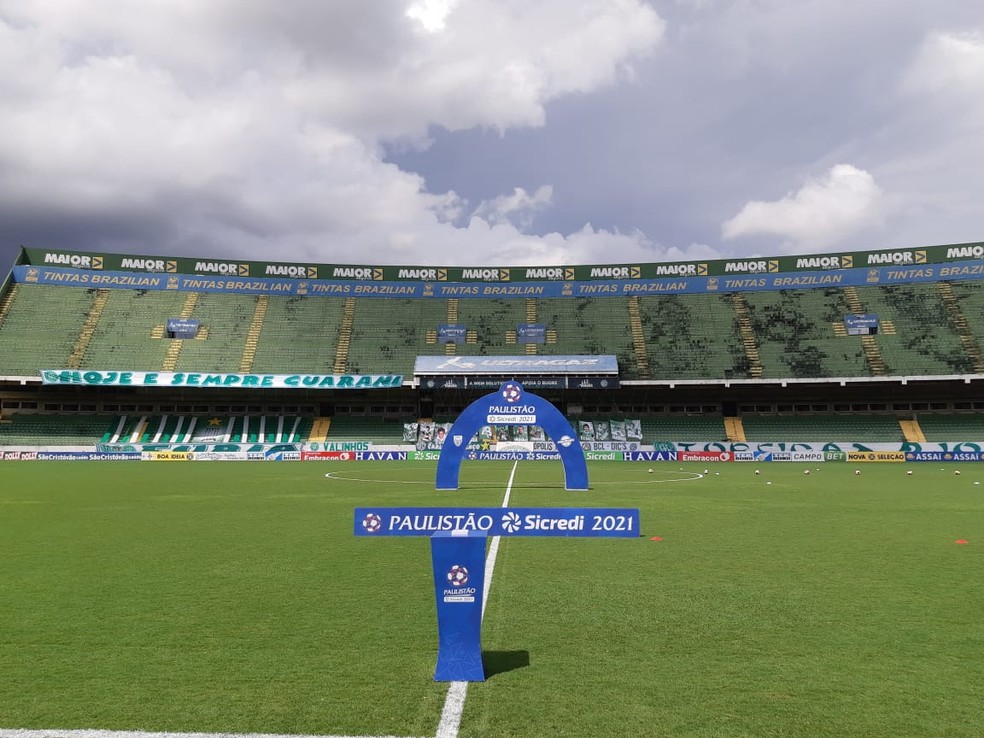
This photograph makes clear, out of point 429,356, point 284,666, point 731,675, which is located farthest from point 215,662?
point 429,356

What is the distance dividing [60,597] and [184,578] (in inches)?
63.3

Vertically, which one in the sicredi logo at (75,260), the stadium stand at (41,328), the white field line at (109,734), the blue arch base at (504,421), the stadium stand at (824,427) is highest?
the sicredi logo at (75,260)

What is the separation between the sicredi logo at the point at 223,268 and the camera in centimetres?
6303

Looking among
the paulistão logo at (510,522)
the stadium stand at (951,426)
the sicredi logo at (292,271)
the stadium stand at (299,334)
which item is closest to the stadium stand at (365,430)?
the stadium stand at (299,334)

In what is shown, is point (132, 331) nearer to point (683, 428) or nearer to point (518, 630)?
point (683, 428)

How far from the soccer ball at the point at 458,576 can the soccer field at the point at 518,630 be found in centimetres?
90

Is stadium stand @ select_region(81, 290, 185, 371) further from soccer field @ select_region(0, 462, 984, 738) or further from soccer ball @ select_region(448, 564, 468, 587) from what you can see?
soccer ball @ select_region(448, 564, 468, 587)

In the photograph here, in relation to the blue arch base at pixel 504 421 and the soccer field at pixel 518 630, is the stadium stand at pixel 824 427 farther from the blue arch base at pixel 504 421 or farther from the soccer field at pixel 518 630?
the soccer field at pixel 518 630

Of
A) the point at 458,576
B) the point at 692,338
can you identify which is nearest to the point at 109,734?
the point at 458,576

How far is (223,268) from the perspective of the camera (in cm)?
6328

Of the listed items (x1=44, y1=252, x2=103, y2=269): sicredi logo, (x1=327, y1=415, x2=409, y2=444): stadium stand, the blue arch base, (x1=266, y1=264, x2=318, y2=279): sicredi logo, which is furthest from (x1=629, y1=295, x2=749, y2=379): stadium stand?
(x1=44, y1=252, x2=103, y2=269): sicredi logo

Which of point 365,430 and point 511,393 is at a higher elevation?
point 365,430

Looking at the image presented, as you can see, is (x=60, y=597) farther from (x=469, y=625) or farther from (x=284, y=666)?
(x=469, y=625)

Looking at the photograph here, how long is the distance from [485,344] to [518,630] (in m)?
52.0
